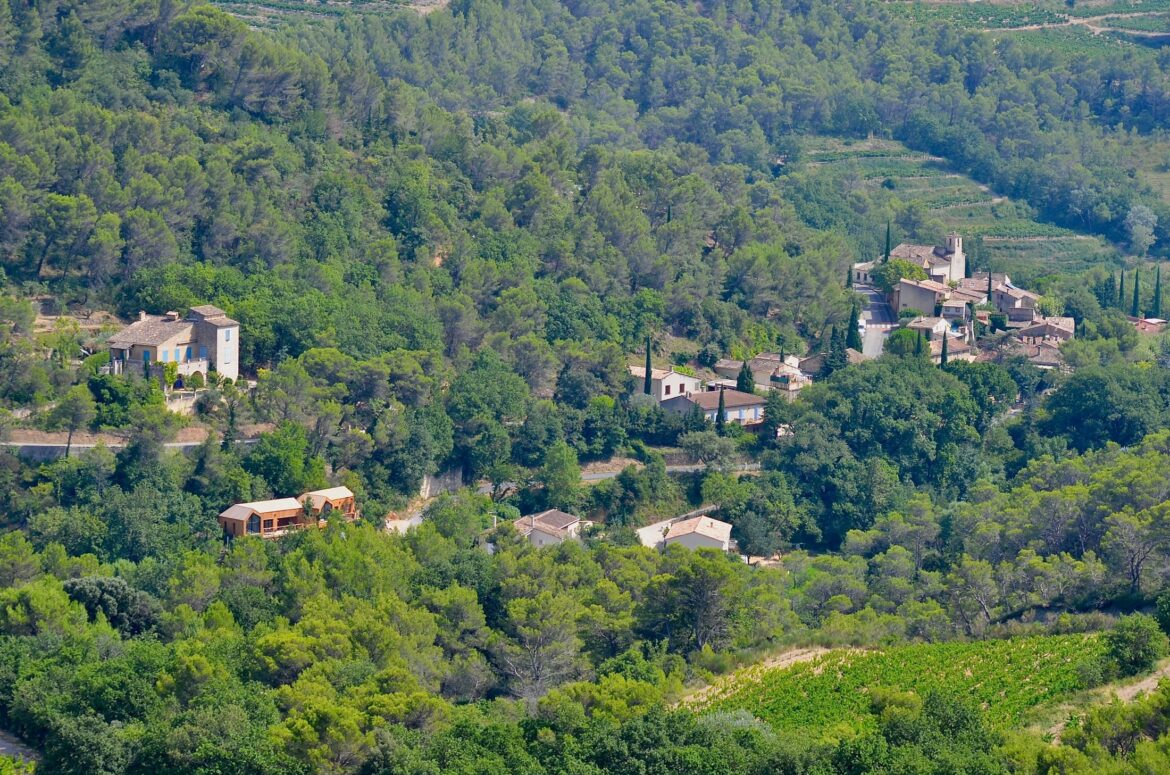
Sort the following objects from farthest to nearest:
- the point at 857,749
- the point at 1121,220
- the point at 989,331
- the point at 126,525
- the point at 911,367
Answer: the point at 1121,220 < the point at 989,331 < the point at 911,367 < the point at 126,525 < the point at 857,749

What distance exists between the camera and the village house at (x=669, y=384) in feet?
184

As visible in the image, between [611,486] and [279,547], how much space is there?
938 cm

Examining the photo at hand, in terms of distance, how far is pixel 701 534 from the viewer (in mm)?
49562

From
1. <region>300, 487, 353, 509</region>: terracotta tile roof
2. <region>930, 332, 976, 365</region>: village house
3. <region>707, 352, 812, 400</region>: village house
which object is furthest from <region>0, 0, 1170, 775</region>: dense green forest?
<region>930, 332, 976, 365</region>: village house

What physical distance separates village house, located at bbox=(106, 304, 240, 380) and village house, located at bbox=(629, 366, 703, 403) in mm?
10961

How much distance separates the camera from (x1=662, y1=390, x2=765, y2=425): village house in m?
55.4

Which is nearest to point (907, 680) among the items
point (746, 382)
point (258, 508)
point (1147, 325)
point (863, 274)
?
point (258, 508)

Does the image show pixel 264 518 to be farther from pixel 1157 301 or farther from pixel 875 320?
pixel 1157 301

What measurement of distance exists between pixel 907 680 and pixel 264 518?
623 inches

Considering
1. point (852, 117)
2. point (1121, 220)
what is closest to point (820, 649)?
point (1121, 220)

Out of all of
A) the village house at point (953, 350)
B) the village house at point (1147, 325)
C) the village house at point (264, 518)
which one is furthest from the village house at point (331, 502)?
the village house at point (1147, 325)

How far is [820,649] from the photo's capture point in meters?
40.3

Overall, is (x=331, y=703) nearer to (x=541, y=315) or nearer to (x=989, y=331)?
(x=541, y=315)

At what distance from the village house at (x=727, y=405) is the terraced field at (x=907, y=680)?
16.3m
